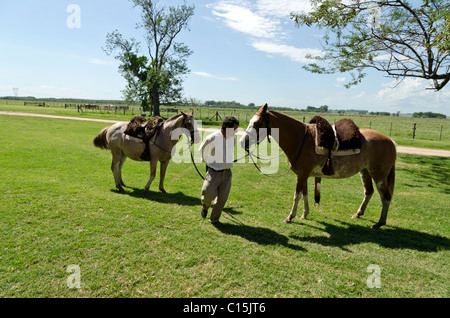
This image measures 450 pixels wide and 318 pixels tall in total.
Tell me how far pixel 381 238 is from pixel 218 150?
387 cm

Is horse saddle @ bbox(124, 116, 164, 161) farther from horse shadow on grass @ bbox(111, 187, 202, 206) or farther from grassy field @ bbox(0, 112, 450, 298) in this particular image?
grassy field @ bbox(0, 112, 450, 298)

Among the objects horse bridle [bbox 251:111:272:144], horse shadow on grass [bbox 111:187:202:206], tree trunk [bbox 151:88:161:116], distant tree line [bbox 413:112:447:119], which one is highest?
distant tree line [bbox 413:112:447:119]

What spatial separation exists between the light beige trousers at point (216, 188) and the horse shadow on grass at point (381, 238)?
167 cm

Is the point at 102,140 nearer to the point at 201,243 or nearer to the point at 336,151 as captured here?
the point at 201,243

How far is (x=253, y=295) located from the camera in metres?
3.26

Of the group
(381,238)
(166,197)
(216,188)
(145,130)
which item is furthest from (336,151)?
(145,130)

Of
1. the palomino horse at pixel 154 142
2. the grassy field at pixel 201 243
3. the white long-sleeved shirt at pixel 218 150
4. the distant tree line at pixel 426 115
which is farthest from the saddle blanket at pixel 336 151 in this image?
the distant tree line at pixel 426 115

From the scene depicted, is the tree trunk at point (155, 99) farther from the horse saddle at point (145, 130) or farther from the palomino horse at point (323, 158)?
the palomino horse at point (323, 158)

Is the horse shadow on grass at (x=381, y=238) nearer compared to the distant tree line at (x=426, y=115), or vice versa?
the horse shadow on grass at (x=381, y=238)

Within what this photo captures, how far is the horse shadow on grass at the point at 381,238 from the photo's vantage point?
16.1ft

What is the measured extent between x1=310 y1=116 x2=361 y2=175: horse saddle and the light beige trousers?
7.39ft

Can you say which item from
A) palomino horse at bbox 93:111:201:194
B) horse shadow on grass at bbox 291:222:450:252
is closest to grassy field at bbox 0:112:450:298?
horse shadow on grass at bbox 291:222:450:252

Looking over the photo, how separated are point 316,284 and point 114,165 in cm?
639

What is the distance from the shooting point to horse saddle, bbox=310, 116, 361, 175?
5664mm
